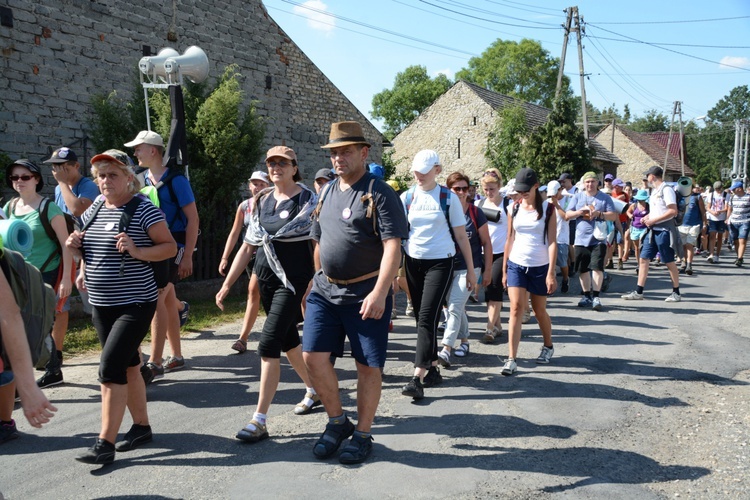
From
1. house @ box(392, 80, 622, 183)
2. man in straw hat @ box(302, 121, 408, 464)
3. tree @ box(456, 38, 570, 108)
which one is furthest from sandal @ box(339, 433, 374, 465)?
tree @ box(456, 38, 570, 108)

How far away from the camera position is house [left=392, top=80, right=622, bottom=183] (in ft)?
129

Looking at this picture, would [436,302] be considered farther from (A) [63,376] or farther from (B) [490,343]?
(A) [63,376]

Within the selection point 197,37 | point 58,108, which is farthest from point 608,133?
point 58,108

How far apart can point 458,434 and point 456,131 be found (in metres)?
37.5

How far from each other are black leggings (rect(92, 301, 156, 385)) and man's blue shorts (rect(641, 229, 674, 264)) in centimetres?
835

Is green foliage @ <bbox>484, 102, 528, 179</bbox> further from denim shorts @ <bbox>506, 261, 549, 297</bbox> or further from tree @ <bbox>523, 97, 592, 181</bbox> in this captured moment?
denim shorts @ <bbox>506, 261, 549, 297</bbox>

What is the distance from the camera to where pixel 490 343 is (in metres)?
7.35

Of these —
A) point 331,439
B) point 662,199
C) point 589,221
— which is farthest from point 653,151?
point 331,439

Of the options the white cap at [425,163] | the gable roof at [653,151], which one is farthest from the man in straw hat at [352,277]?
the gable roof at [653,151]

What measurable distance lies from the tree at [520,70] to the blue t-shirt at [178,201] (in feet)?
208

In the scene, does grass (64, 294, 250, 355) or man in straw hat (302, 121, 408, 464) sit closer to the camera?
man in straw hat (302, 121, 408, 464)

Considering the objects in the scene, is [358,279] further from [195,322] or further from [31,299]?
[195,322]

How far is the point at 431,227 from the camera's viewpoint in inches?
219

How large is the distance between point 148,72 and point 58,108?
454cm
